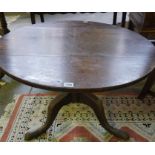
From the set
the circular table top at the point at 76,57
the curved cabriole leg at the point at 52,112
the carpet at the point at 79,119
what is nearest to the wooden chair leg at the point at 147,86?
the carpet at the point at 79,119

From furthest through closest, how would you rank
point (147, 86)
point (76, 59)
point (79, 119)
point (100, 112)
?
point (147, 86), point (79, 119), point (100, 112), point (76, 59)

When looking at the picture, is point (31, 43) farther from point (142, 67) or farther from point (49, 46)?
point (142, 67)

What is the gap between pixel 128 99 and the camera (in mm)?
1839

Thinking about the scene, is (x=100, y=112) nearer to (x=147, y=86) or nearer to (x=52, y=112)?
(x=52, y=112)

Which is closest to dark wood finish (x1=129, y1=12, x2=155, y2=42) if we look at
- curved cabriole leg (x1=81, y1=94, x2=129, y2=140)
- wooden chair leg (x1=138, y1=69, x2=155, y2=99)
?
wooden chair leg (x1=138, y1=69, x2=155, y2=99)

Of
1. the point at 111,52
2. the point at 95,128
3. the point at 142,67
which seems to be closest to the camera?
the point at 142,67

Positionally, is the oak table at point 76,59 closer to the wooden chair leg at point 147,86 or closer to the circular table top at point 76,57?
the circular table top at point 76,57

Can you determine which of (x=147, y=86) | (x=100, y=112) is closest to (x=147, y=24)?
(x=147, y=86)

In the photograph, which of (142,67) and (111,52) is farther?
(111,52)

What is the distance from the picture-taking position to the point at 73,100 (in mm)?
1501

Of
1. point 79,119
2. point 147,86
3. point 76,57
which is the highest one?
point 76,57

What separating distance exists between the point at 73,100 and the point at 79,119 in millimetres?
218
